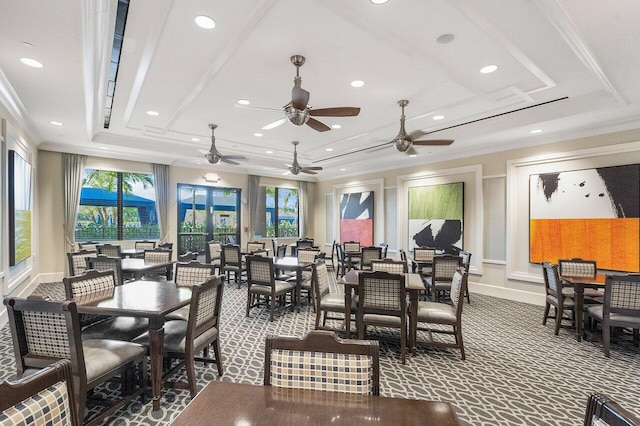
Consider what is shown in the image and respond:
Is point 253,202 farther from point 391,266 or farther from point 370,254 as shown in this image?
point 391,266

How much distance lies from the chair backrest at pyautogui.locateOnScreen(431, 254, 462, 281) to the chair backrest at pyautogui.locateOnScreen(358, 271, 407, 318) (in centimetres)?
223

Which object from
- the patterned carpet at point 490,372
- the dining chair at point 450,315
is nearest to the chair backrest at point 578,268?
the patterned carpet at point 490,372

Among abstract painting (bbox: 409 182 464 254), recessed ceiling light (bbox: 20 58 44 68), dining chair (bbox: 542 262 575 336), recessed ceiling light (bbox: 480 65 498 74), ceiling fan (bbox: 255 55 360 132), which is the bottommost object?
dining chair (bbox: 542 262 575 336)

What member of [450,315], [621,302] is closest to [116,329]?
[450,315]

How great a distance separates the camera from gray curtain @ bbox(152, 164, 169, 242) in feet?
26.9

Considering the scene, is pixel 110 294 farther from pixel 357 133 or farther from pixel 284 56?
pixel 357 133

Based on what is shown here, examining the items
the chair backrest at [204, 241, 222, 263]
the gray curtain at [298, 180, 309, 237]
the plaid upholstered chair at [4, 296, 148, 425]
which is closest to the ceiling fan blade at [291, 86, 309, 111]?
the plaid upholstered chair at [4, 296, 148, 425]

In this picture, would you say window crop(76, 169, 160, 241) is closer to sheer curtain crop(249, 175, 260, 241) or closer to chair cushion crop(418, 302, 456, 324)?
sheer curtain crop(249, 175, 260, 241)

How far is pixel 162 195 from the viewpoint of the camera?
27.1 ft

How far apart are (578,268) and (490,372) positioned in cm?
276

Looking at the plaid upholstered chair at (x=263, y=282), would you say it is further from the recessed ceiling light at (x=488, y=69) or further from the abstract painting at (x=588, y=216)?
the abstract painting at (x=588, y=216)

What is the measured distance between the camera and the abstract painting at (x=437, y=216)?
23.0ft

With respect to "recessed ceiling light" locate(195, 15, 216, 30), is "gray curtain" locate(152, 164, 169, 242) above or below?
below

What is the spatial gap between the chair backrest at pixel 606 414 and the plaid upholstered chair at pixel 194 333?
2268 mm
